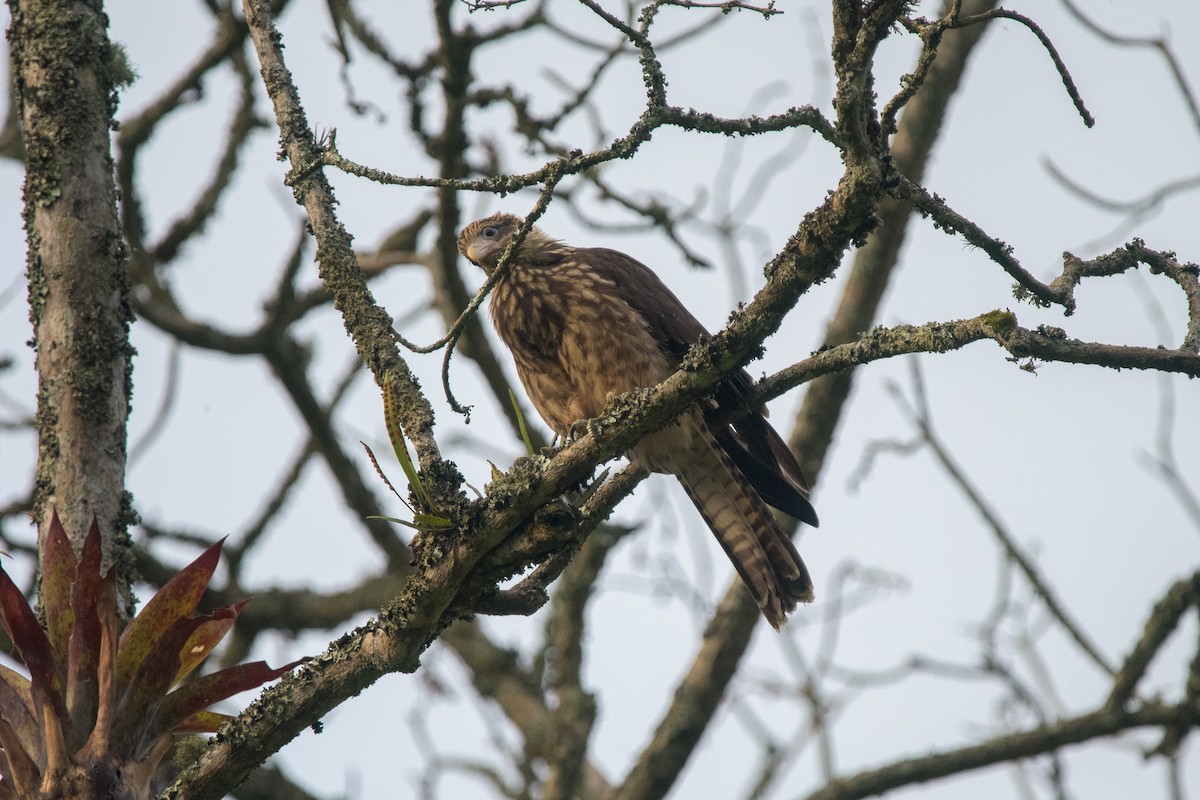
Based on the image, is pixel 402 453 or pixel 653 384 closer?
pixel 402 453

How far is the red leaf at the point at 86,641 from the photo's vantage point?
2.54m

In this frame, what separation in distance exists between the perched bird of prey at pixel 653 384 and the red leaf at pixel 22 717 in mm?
2750

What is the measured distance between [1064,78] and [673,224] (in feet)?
11.0

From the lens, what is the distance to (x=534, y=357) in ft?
17.4

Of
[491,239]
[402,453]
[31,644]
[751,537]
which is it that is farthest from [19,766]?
[491,239]

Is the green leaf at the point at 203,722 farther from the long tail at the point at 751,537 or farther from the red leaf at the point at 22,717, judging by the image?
the long tail at the point at 751,537

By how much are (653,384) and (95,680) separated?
2909mm

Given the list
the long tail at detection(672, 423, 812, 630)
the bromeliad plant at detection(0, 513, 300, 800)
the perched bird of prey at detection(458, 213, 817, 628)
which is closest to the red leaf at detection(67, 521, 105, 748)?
the bromeliad plant at detection(0, 513, 300, 800)

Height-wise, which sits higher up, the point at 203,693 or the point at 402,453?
the point at 402,453

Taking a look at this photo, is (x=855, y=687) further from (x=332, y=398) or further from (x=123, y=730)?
(x=123, y=730)

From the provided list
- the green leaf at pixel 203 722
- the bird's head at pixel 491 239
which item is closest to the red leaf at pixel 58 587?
the green leaf at pixel 203 722

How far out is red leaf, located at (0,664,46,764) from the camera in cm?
252

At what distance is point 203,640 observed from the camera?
268cm

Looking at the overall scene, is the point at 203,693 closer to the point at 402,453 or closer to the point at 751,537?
the point at 402,453
